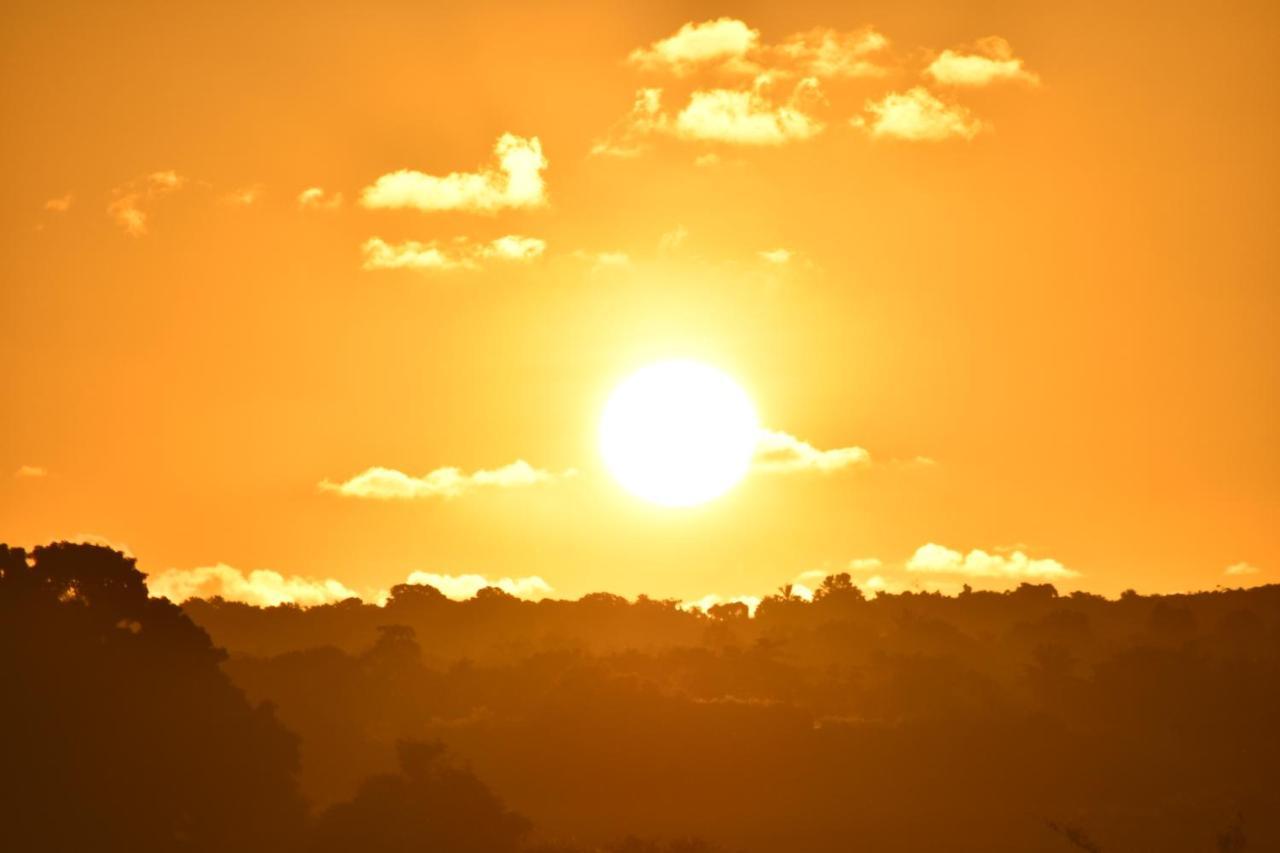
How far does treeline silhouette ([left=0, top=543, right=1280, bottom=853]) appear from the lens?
7256cm

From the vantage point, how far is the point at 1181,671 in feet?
500

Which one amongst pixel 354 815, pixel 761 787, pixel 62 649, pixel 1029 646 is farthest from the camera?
pixel 1029 646

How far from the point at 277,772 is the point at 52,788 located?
11.4 m

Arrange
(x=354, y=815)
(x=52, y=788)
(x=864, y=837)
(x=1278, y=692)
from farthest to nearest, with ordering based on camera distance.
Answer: (x=1278, y=692)
(x=864, y=837)
(x=354, y=815)
(x=52, y=788)

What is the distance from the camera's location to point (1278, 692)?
147 meters

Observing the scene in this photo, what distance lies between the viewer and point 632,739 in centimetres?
12525

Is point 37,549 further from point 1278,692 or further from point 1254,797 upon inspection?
point 1278,692

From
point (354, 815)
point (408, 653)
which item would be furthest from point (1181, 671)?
point (354, 815)

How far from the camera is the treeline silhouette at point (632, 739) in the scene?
238 ft

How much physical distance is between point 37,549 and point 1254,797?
8448cm

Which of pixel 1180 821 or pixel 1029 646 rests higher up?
pixel 1029 646

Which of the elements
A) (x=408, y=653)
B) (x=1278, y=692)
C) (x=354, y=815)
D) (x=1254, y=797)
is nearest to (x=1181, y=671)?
(x=1278, y=692)

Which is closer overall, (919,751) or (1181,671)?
(919,751)

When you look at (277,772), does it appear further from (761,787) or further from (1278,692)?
(1278,692)
